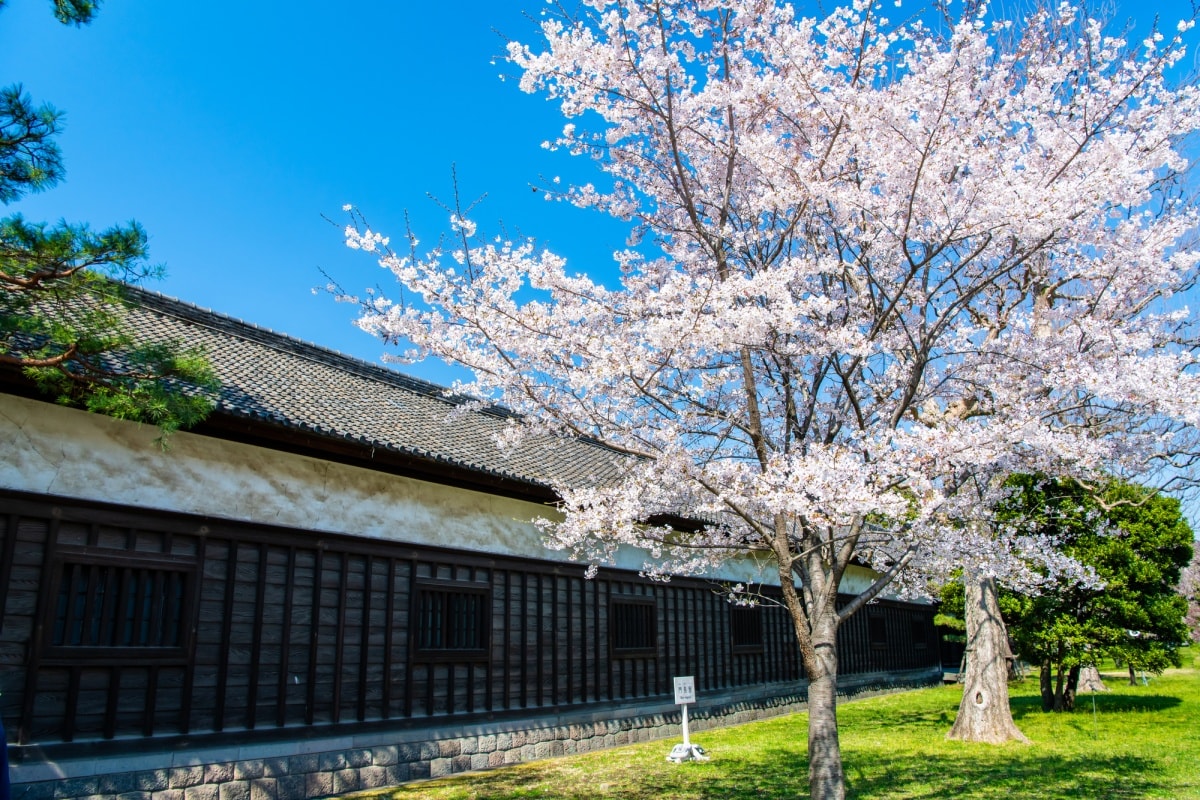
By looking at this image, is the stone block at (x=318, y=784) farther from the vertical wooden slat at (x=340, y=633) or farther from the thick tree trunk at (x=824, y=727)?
the thick tree trunk at (x=824, y=727)

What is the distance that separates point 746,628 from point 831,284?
37.9 feet

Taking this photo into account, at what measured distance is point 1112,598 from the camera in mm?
15641

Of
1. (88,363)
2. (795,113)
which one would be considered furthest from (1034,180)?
(88,363)

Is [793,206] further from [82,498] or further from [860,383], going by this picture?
[82,498]

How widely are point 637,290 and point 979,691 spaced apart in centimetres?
882

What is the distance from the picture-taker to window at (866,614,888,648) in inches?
915

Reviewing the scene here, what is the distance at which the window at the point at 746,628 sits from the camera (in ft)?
56.2

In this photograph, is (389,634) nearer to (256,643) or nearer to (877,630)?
(256,643)

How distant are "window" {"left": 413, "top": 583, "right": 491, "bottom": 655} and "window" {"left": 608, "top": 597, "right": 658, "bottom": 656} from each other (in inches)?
119

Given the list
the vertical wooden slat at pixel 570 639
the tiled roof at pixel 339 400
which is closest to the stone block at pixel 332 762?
the tiled roof at pixel 339 400

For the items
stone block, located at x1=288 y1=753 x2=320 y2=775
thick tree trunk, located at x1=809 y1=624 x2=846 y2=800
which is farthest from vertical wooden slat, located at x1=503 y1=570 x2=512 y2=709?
thick tree trunk, located at x1=809 y1=624 x2=846 y2=800

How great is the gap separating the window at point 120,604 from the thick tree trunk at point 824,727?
585 cm

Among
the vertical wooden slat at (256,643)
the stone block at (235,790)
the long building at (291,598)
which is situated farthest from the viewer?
the vertical wooden slat at (256,643)

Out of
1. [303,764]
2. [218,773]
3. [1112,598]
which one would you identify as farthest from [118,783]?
[1112,598]
